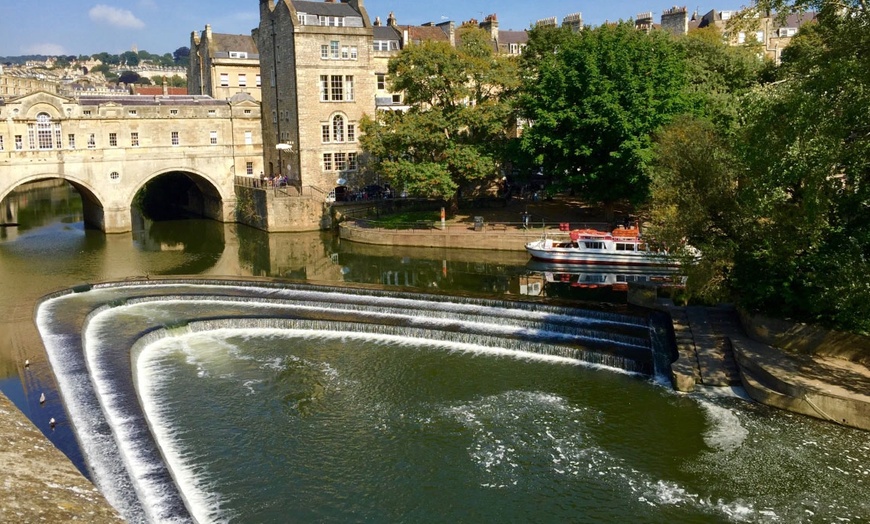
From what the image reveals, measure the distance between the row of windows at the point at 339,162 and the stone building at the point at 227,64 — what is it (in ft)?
57.5

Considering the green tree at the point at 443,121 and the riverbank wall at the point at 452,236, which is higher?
the green tree at the point at 443,121

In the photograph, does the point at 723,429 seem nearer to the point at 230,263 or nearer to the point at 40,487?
the point at 40,487

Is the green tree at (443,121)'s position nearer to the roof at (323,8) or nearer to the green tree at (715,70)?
the roof at (323,8)

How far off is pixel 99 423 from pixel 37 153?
4135 cm

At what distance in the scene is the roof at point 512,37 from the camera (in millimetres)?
82488

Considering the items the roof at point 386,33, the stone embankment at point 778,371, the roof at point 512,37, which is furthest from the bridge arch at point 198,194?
the stone embankment at point 778,371

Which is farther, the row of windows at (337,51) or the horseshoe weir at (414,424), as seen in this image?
the row of windows at (337,51)

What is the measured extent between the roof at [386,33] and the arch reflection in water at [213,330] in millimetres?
41269

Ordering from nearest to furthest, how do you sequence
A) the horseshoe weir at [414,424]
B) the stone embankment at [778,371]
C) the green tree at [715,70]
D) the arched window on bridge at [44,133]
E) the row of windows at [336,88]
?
the horseshoe weir at [414,424]
the stone embankment at [778,371]
the green tree at [715,70]
the arched window on bridge at [44,133]
the row of windows at [336,88]

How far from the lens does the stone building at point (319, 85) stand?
5991 centimetres

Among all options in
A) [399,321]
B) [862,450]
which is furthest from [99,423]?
[862,450]

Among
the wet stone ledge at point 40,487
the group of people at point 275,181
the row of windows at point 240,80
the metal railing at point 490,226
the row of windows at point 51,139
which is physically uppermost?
the row of windows at point 240,80

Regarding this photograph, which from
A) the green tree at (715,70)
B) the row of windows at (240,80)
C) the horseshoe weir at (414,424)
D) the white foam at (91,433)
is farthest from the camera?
the row of windows at (240,80)

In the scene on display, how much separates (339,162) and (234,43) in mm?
22615
